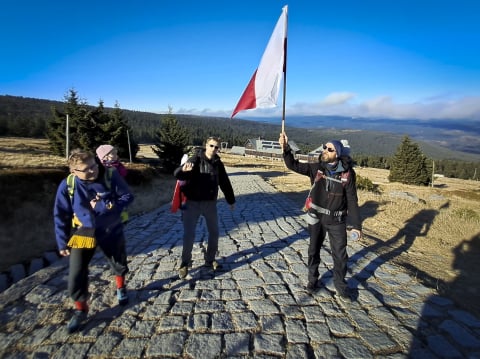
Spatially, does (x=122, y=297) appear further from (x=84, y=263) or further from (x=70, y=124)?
(x=70, y=124)

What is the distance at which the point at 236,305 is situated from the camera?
3.79 meters

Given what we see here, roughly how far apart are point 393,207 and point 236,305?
418 inches

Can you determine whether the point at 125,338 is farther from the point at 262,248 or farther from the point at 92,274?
the point at 262,248

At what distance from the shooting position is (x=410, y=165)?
37312mm

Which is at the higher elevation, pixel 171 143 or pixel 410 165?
pixel 171 143

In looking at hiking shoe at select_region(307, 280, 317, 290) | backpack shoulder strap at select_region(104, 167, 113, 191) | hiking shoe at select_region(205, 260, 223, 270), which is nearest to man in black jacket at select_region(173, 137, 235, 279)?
hiking shoe at select_region(205, 260, 223, 270)

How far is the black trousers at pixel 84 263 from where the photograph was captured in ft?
10.4

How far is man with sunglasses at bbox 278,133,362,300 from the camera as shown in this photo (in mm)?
3793

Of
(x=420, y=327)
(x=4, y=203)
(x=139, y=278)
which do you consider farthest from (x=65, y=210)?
(x=4, y=203)

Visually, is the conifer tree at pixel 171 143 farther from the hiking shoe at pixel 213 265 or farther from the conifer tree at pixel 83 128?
the hiking shoe at pixel 213 265

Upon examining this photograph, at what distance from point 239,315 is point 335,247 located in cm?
168

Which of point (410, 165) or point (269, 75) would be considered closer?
point (269, 75)

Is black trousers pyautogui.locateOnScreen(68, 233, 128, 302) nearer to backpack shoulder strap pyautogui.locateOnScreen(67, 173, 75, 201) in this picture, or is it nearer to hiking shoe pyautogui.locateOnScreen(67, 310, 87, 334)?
hiking shoe pyautogui.locateOnScreen(67, 310, 87, 334)

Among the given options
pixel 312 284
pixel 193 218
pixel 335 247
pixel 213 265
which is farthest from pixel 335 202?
pixel 213 265
